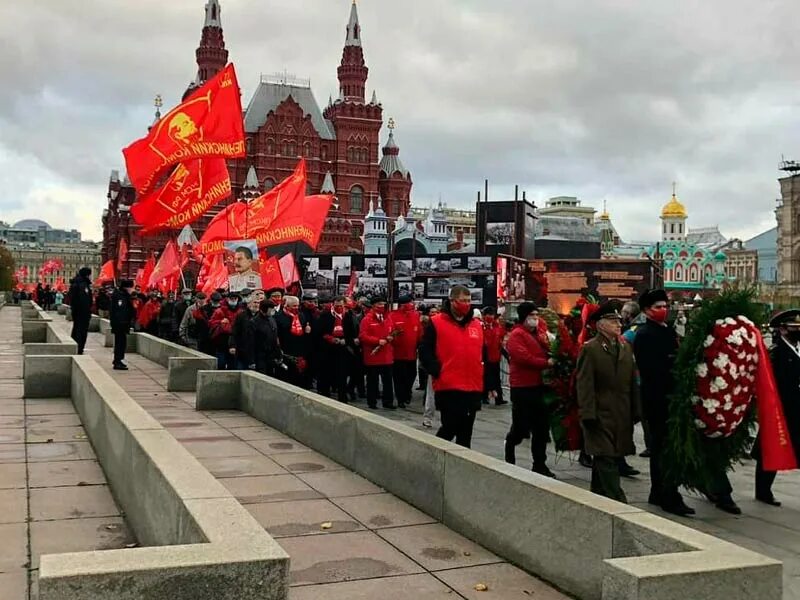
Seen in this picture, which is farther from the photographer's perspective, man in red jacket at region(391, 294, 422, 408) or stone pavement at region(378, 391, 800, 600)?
man in red jacket at region(391, 294, 422, 408)

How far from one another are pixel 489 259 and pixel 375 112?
2485 inches

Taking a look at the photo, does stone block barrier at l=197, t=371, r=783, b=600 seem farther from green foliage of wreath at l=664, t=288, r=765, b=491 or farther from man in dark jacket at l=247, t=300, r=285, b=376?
man in dark jacket at l=247, t=300, r=285, b=376

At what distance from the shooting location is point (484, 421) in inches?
496

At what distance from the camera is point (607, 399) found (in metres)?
6.66

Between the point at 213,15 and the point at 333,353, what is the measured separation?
3132 inches

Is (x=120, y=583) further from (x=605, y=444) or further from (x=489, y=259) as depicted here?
(x=489, y=259)

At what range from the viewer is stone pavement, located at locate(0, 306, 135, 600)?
5.13m

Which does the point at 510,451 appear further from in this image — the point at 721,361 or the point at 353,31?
the point at 353,31

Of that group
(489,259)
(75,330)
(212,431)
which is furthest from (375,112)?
(212,431)

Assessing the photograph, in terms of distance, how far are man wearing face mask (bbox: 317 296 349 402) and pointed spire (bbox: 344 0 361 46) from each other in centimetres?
7528

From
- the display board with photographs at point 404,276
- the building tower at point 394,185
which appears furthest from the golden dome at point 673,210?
the display board with photographs at point 404,276

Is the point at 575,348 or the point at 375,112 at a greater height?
the point at 375,112

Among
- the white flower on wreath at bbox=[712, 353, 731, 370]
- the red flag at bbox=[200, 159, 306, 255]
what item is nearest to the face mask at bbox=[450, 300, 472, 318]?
the white flower on wreath at bbox=[712, 353, 731, 370]

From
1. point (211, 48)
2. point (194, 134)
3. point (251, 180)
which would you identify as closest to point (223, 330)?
point (194, 134)
